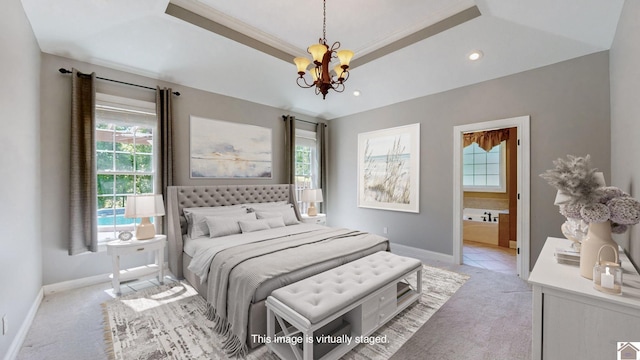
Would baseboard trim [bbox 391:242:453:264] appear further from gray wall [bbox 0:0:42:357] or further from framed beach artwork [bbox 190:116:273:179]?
gray wall [bbox 0:0:42:357]

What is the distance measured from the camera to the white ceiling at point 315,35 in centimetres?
249

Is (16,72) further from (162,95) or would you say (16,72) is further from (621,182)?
(621,182)

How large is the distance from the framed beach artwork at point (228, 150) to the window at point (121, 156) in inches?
22.4

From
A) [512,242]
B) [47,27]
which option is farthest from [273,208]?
[512,242]

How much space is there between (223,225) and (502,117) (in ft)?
13.5

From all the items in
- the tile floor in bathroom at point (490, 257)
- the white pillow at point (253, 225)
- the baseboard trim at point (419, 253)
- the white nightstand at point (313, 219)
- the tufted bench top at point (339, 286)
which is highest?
the white pillow at point (253, 225)

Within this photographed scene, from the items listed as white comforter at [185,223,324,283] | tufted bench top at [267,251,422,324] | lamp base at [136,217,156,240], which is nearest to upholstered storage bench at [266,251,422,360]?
tufted bench top at [267,251,422,324]

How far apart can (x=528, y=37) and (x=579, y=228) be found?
7.65ft

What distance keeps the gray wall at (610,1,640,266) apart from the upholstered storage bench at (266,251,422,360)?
161 cm

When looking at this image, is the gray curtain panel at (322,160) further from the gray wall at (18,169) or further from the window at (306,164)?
the gray wall at (18,169)

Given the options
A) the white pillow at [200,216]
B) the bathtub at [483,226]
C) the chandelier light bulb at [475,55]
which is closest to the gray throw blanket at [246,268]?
the white pillow at [200,216]

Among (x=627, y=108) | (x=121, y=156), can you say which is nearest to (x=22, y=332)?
(x=121, y=156)

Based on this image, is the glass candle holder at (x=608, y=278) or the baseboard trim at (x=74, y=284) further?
the baseboard trim at (x=74, y=284)

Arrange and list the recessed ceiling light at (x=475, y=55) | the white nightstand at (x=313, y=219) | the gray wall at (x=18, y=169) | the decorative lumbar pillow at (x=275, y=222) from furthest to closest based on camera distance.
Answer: the white nightstand at (x=313, y=219) < the decorative lumbar pillow at (x=275, y=222) < the recessed ceiling light at (x=475, y=55) < the gray wall at (x=18, y=169)
